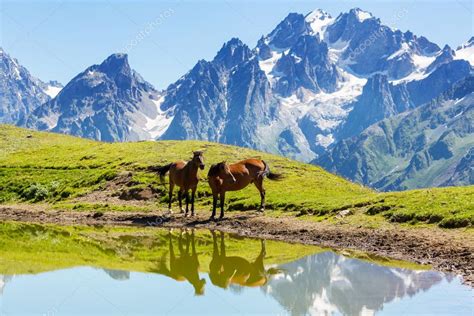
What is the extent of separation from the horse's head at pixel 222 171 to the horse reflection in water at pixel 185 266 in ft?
27.8

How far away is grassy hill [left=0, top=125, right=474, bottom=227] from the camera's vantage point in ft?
110

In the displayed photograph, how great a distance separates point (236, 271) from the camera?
2358cm

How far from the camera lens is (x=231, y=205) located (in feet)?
143

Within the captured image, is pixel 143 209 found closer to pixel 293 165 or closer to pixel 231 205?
pixel 231 205

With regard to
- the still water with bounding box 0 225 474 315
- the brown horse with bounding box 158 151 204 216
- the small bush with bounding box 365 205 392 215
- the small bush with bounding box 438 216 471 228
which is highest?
the brown horse with bounding box 158 151 204 216

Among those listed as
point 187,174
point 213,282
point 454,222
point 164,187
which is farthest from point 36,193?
point 454,222

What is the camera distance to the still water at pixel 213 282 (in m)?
18.0

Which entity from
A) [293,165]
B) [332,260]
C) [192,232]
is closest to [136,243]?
[192,232]

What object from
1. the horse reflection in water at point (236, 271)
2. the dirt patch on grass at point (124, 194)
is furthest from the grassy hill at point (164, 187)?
the horse reflection in water at point (236, 271)

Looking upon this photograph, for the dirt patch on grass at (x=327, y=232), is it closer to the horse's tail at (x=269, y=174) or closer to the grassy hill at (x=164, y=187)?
the grassy hill at (x=164, y=187)

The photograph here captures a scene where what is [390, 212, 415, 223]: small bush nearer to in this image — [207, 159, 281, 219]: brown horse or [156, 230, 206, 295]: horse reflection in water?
[207, 159, 281, 219]: brown horse

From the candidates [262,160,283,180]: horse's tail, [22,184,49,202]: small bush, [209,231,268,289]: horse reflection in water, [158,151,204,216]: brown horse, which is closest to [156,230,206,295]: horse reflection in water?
[209,231,268,289]: horse reflection in water

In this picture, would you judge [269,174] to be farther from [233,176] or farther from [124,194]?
[124,194]

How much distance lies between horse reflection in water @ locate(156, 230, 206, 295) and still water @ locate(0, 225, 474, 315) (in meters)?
0.04
